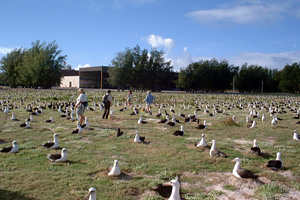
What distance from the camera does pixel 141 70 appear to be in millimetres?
70000

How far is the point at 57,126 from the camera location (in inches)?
545

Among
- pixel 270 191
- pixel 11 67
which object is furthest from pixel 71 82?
pixel 270 191

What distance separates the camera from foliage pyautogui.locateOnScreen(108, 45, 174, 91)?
6950cm

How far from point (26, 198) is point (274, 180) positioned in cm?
603

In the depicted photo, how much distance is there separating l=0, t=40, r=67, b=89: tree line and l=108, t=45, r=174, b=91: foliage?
638 inches

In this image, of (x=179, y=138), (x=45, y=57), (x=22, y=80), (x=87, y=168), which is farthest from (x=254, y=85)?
(x=87, y=168)

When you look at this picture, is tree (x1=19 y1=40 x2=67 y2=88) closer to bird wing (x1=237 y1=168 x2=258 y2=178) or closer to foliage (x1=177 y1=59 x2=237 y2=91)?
foliage (x1=177 y1=59 x2=237 y2=91)

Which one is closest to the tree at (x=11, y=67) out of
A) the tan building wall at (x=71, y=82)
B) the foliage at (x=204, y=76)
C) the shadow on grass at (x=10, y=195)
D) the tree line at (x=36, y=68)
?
the tree line at (x=36, y=68)

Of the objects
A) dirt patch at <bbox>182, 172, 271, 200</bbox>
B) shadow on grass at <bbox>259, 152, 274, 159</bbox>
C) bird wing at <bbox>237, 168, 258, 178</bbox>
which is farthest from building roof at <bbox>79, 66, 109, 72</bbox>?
bird wing at <bbox>237, 168, 258, 178</bbox>

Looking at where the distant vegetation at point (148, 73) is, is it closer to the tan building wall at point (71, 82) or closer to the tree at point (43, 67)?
the tree at point (43, 67)

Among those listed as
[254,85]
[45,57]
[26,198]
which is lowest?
[26,198]

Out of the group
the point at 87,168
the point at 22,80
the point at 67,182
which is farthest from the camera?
the point at 22,80

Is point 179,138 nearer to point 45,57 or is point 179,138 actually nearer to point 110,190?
point 110,190

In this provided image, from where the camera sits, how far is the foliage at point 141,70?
228 feet
